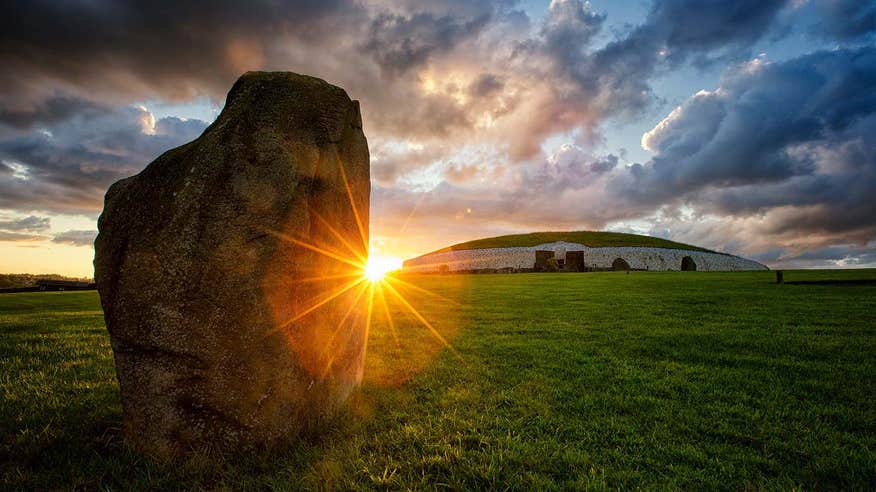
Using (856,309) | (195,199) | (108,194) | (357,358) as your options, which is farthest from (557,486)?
(856,309)

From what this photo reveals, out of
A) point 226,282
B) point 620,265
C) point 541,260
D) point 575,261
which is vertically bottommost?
point 226,282

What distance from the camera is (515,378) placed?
20.9 ft

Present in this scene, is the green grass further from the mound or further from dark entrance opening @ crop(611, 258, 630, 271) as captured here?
dark entrance opening @ crop(611, 258, 630, 271)

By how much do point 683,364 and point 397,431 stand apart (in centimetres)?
564

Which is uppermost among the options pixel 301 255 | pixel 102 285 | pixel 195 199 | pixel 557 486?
pixel 195 199

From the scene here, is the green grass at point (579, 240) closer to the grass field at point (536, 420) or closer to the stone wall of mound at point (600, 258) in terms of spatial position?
the stone wall of mound at point (600, 258)

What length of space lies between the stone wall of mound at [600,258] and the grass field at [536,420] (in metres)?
60.5

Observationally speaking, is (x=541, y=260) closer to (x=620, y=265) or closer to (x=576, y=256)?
(x=576, y=256)

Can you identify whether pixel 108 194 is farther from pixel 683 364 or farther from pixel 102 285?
pixel 683 364

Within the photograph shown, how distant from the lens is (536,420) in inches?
186

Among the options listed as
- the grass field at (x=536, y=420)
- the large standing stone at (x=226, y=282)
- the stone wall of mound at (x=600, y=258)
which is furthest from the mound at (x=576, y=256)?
the large standing stone at (x=226, y=282)

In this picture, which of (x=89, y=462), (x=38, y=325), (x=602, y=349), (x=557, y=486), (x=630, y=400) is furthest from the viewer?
(x=38, y=325)

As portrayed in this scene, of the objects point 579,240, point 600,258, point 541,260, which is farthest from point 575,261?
point 579,240

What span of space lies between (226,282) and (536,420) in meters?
3.83
